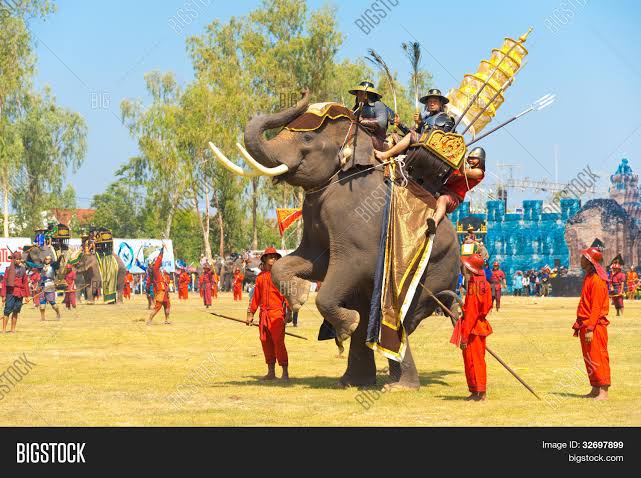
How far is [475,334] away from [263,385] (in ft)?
9.96

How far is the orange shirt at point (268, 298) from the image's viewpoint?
13922 mm

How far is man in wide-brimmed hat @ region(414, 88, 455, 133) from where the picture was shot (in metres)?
13.0

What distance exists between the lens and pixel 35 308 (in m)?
37.5

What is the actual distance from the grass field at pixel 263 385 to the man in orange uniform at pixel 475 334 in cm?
25

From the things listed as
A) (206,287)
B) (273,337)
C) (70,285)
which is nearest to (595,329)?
(273,337)

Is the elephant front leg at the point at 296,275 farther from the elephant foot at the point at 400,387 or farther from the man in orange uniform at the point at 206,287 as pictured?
the man in orange uniform at the point at 206,287

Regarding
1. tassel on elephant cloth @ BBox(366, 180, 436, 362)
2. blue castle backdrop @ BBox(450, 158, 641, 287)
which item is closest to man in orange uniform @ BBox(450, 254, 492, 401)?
tassel on elephant cloth @ BBox(366, 180, 436, 362)

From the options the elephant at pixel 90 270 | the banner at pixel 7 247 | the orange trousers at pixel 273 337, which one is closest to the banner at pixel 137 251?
the banner at pixel 7 247

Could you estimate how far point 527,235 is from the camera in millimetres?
62688

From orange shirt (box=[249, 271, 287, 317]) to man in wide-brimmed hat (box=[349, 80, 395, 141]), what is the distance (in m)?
2.45

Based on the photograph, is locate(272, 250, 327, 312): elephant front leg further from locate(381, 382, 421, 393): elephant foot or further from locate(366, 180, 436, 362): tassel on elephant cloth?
locate(381, 382, 421, 393): elephant foot

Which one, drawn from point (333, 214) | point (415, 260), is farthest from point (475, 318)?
point (333, 214)

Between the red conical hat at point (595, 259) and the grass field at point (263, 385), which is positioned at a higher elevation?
the red conical hat at point (595, 259)

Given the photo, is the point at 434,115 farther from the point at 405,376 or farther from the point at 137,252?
the point at 137,252
